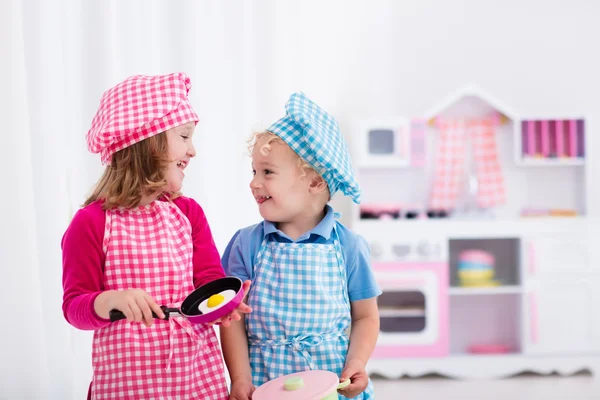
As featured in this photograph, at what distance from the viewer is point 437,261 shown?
3043 millimetres

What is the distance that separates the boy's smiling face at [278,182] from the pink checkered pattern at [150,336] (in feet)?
0.63

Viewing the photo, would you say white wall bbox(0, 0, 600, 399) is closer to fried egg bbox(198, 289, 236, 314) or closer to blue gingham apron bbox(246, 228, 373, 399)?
blue gingham apron bbox(246, 228, 373, 399)

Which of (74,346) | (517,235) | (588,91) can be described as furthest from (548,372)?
(74,346)

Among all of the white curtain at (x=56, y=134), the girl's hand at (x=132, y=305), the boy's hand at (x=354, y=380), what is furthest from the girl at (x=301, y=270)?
the white curtain at (x=56, y=134)

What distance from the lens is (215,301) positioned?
3.71ft

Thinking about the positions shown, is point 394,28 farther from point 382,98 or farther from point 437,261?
point 437,261

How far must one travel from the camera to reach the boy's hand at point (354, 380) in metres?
1.27

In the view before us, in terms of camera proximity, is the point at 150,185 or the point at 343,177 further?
the point at 343,177

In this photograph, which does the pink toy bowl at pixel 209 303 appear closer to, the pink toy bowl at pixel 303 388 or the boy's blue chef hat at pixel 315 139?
the pink toy bowl at pixel 303 388

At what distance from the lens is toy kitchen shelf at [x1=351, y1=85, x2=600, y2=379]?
3041 mm

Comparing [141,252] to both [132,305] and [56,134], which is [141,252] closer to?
[132,305]

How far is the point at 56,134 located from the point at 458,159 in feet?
6.54

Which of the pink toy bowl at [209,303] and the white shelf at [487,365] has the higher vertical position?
the pink toy bowl at [209,303]

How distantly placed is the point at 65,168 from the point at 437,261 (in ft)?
5.46
